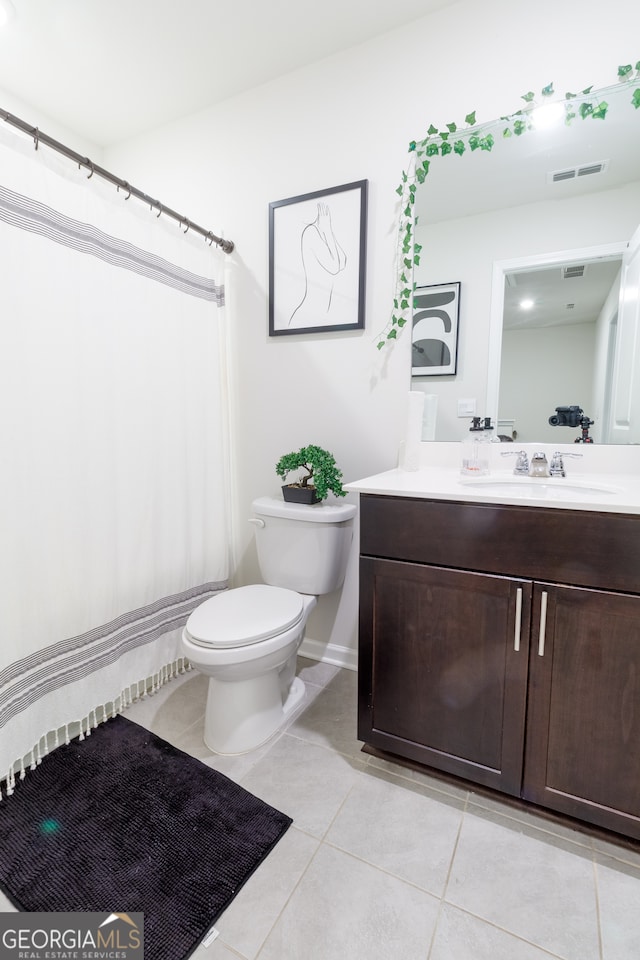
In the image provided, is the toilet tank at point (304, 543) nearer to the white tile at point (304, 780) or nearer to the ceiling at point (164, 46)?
the white tile at point (304, 780)

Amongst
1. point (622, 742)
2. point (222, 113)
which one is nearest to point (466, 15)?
point (222, 113)

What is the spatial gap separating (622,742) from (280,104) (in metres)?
2.50

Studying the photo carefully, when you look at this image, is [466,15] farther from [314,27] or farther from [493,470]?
[493,470]

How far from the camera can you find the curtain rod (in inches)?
49.1

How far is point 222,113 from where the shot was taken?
202 centimetres

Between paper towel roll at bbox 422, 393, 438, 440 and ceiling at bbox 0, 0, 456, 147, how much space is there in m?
1.33

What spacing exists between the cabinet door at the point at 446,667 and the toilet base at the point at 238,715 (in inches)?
→ 13.8

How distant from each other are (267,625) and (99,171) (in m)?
1.57

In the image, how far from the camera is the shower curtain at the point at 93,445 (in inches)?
50.9

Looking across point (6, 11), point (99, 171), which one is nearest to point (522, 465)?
point (99, 171)

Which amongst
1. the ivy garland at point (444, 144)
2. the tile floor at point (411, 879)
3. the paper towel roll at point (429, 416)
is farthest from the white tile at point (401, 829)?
the ivy garland at point (444, 144)

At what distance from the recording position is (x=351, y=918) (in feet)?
3.20

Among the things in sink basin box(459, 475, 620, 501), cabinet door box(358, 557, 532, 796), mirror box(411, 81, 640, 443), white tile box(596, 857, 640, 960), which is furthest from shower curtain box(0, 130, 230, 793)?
white tile box(596, 857, 640, 960)

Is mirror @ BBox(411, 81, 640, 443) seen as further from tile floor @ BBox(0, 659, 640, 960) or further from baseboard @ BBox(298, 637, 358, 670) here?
tile floor @ BBox(0, 659, 640, 960)
